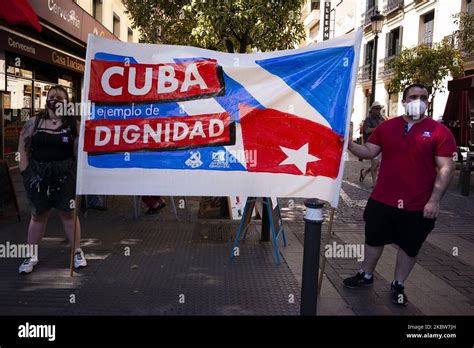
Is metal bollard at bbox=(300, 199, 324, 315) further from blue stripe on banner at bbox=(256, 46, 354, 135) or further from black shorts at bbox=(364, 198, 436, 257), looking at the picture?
black shorts at bbox=(364, 198, 436, 257)

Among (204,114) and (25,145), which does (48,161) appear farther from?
(204,114)

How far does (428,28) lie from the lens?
888 inches

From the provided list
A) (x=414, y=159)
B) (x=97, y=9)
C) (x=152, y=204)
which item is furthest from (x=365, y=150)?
(x=97, y=9)

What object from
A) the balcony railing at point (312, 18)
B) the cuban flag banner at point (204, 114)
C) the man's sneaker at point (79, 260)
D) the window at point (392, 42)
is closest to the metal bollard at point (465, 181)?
the cuban flag banner at point (204, 114)

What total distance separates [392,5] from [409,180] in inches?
1014

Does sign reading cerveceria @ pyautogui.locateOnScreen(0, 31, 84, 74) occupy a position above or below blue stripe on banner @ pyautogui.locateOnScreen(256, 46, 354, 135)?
above

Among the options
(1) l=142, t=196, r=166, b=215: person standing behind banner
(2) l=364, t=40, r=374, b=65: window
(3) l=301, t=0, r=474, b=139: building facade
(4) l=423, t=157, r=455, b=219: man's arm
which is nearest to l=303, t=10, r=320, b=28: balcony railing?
(3) l=301, t=0, r=474, b=139: building facade

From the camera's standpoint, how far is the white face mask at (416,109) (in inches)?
154

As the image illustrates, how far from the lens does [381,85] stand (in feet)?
92.5

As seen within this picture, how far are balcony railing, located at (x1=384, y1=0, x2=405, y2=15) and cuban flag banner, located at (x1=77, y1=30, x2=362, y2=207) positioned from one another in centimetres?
2433

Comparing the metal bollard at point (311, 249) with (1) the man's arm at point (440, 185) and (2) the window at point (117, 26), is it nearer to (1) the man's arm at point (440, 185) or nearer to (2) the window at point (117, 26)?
(1) the man's arm at point (440, 185)

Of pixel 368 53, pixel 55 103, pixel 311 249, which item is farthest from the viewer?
pixel 368 53

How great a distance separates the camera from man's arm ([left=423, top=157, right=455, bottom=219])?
3773 mm

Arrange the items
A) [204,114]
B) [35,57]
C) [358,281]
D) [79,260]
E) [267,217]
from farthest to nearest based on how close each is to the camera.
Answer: [35,57] < [267,217] < [79,260] < [358,281] < [204,114]
